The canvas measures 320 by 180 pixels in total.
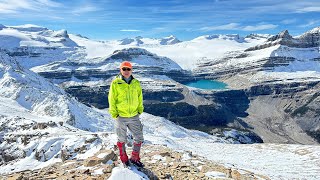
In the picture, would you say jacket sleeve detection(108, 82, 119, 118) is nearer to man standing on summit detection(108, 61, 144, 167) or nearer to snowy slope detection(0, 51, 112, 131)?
man standing on summit detection(108, 61, 144, 167)

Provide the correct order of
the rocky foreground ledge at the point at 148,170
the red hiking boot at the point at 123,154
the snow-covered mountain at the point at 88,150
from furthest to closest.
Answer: the snow-covered mountain at the point at 88,150, the rocky foreground ledge at the point at 148,170, the red hiking boot at the point at 123,154

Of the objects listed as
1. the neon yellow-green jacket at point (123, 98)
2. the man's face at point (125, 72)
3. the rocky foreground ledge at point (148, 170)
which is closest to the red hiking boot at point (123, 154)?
the rocky foreground ledge at point (148, 170)

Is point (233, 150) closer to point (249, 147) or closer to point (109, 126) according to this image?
point (249, 147)

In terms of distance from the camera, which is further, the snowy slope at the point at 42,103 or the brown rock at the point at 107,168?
the snowy slope at the point at 42,103

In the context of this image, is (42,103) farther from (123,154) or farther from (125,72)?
(125,72)

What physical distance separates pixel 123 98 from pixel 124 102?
0.70ft

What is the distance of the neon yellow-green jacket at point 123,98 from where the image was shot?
736 inches

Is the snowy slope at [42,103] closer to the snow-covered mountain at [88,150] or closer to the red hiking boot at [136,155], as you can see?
the snow-covered mountain at [88,150]

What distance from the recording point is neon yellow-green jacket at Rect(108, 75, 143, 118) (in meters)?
18.7

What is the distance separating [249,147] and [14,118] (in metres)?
38.6

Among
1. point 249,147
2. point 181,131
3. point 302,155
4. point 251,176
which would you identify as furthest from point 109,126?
point 251,176

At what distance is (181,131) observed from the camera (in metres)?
150

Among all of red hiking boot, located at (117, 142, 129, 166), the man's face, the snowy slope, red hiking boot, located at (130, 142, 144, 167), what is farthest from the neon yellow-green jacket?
the snowy slope

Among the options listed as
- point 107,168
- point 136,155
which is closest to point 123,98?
point 136,155
